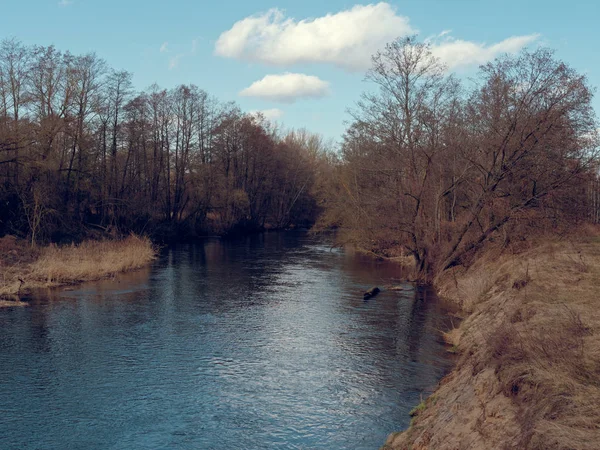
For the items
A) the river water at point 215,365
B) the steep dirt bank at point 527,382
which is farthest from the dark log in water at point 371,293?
the steep dirt bank at point 527,382

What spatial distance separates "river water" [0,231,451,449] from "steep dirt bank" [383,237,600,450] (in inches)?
47.9

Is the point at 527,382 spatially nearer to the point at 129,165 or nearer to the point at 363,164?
the point at 363,164

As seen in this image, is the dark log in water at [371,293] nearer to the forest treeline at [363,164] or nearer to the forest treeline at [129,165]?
the forest treeline at [363,164]

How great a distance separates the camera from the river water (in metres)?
10.3

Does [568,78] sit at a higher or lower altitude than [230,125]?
lower

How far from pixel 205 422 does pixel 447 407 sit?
15.0 ft

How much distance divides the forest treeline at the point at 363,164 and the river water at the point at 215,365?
5460 mm

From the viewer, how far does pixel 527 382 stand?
793 centimetres

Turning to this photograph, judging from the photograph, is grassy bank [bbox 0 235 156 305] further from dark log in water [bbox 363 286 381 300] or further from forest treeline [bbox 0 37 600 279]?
dark log in water [bbox 363 286 381 300]

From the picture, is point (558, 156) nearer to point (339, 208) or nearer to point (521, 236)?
point (521, 236)

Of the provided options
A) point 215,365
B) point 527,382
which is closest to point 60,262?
point 215,365

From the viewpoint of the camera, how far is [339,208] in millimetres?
41219

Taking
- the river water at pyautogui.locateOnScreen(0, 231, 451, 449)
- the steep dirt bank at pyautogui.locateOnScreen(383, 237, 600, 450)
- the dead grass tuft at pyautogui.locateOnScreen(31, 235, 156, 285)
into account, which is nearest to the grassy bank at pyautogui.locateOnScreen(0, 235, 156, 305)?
the dead grass tuft at pyautogui.locateOnScreen(31, 235, 156, 285)

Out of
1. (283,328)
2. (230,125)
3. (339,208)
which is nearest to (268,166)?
(230,125)
